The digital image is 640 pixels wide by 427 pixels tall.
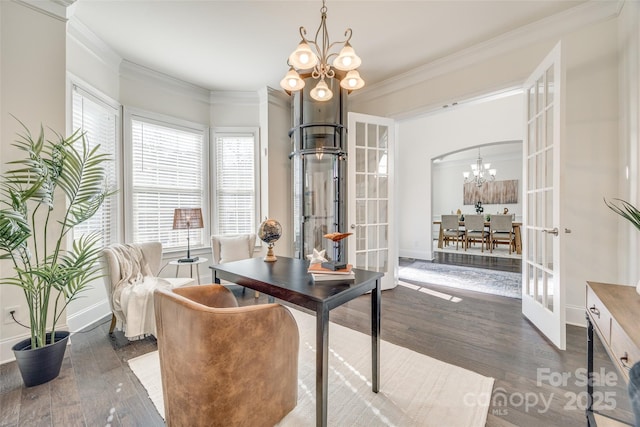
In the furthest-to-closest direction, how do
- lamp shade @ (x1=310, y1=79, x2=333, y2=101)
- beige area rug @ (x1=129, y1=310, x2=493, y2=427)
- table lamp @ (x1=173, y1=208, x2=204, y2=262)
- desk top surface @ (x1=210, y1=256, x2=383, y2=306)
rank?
1. table lamp @ (x1=173, y1=208, x2=204, y2=262)
2. lamp shade @ (x1=310, y1=79, x2=333, y2=101)
3. beige area rug @ (x1=129, y1=310, x2=493, y2=427)
4. desk top surface @ (x1=210, y1=256, x2=383, y2=306)

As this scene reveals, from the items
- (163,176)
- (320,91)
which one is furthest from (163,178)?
(320,91)

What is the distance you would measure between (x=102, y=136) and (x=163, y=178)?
0.78 meters

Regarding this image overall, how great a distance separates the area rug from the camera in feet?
12.1

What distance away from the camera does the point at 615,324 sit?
3.23ft

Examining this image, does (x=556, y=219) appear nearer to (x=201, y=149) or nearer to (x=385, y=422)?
(x=385, y=422)

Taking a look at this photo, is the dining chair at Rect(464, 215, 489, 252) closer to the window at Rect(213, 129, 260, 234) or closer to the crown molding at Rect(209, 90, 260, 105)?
the window at Rect(213, 129, 260, 234)

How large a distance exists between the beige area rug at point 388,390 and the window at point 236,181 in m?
2.22

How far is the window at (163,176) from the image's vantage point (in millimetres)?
3252

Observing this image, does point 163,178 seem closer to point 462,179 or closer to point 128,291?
point 128,291

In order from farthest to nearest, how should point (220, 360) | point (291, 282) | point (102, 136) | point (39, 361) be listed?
point (102, 136) → point (39, 361) → point (291, 282) → point (220, 360)

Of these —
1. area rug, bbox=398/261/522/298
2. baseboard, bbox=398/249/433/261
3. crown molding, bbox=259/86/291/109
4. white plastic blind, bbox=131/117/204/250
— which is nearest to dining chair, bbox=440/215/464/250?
baseboard, bbox=398/249/433/261

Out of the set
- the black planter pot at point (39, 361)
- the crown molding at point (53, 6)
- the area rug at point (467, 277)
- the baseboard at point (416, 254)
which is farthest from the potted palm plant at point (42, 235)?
the baseboard at point (416, 254)

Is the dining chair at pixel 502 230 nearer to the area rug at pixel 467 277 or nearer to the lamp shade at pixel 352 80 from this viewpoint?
the area rug at pixel 467 277

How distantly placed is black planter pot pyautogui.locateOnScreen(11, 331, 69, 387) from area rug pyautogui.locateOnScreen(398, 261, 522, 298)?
406cm
